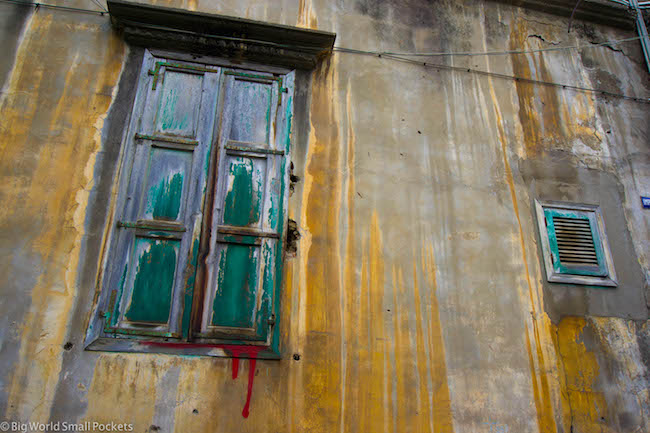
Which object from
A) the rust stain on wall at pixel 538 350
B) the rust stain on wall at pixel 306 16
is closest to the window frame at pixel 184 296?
the rust stain on wall at pixel 306 16

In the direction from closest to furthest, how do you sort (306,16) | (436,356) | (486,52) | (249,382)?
(249,382)
(436,356)
(306,16)
(486,52)

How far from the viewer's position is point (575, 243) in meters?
3.95

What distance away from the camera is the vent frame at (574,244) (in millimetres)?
3826

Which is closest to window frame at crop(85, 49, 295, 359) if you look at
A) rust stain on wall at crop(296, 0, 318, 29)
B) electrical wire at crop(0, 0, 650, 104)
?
electrical wire at crop(0, 0, 650, 104)

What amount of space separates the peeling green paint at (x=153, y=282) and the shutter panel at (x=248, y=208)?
248mm

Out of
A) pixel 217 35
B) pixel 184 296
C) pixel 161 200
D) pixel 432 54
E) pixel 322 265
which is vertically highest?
pixel 432 54

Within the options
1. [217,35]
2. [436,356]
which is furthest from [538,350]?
[217,35]

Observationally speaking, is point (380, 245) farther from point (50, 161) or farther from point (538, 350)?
point (50, 161)

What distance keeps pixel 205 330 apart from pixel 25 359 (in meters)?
1.06

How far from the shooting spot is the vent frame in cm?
383

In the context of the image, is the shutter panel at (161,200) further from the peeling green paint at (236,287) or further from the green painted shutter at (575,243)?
the green painted shutter at (575,243)

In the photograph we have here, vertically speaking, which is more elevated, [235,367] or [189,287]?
[189,287]

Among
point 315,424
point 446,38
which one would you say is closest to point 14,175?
point 315,424

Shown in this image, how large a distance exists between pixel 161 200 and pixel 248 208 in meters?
0.60
